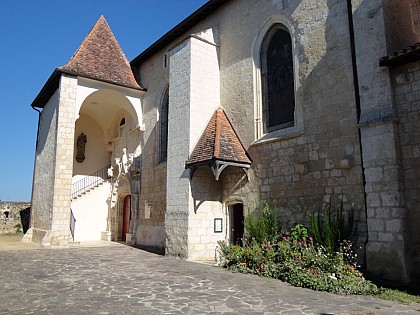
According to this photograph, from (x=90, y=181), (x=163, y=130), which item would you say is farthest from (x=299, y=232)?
(x=90, y=181)

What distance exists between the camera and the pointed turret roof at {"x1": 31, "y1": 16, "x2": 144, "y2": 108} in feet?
46.9

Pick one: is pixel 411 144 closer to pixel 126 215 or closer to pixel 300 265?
pixel 300 265

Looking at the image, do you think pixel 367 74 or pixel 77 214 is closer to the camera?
pixel 367 74

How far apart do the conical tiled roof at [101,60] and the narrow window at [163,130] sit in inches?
74.4

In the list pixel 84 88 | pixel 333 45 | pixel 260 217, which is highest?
pixel 84 88

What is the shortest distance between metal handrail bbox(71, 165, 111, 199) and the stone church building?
23cm

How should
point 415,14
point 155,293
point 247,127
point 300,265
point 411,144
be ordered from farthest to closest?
point 247,127, point 415,14, point 300,265, point 411,144, point 155,293

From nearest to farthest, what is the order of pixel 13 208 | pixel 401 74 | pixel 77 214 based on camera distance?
1. pixel 401 74
2. pixel 77 214
3. pixel 13 208

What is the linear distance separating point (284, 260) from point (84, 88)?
1080 cm

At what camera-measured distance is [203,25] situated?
12.8 m

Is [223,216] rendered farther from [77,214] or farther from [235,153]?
[77,214]

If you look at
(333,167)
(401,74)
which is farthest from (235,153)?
(401,74)

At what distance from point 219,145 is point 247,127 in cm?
122

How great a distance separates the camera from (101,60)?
15594 mm
